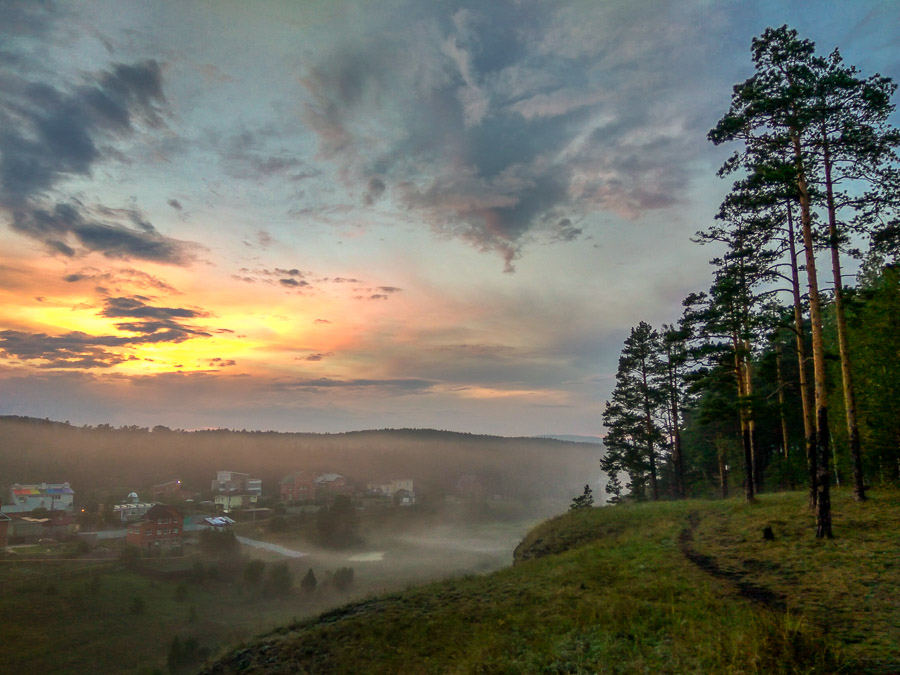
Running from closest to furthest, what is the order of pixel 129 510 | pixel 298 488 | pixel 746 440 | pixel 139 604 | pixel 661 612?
1. pixel 661 612
2. pixel 746 440
3. pixel 139 604
4. pixel 129 510
5. pixel 298 488

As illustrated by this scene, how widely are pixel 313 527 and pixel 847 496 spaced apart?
77.9 m

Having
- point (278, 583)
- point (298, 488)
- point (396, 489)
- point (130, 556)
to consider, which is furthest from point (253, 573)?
point (396, 489)

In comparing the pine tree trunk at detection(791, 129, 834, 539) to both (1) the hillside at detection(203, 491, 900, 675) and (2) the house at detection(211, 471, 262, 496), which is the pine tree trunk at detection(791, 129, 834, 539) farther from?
(2) the house at detection(211, 471, 262, 496)

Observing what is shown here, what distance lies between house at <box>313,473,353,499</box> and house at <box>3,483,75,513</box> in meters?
53.5

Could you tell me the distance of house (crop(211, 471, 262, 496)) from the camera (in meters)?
115

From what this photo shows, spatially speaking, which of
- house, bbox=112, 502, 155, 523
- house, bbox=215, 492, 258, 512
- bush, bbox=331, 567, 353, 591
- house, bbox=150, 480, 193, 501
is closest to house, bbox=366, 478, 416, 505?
house, bbox=215, 492, 258, 512

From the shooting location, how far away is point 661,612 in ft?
35.8

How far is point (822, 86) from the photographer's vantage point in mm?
16938

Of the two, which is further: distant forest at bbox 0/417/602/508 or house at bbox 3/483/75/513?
distant forest at bbox 0/417/602/508

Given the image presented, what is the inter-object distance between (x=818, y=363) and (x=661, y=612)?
37.9 ft

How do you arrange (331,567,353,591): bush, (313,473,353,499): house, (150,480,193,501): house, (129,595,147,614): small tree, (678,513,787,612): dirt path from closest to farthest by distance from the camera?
(678,513,787,612): dirt path < (129,595,147,614): small tree < (331,567,353,591): bush < (150,480,193,501): house < (313,473,353,499): house

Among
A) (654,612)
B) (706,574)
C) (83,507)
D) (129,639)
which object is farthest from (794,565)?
(83,507)

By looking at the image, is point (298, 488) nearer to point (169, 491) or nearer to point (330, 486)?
point (330, 486)

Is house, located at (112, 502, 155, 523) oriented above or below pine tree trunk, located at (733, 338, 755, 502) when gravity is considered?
below
